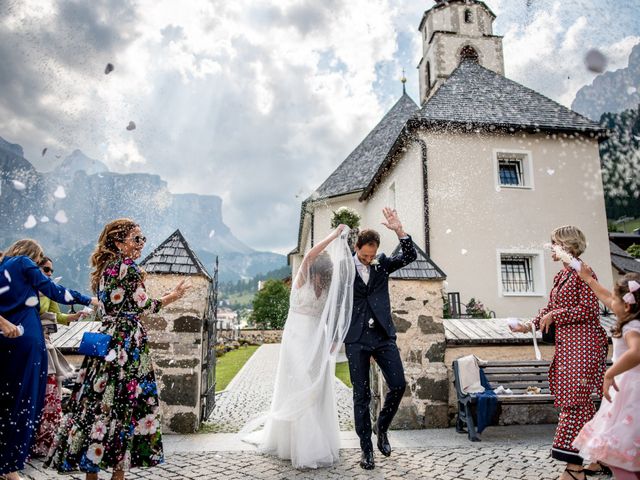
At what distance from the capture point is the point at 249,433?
4871 mm

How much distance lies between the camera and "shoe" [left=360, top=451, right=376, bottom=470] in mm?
3742

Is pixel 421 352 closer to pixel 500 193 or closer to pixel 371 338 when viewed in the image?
pixel 371 338

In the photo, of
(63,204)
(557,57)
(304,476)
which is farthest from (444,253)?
(63,204)

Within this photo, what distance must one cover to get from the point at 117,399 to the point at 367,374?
207cm

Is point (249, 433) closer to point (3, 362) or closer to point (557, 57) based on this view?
point (3, 362)

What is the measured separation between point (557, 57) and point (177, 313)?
21.7ft

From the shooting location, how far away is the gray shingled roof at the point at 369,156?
69.3 ft

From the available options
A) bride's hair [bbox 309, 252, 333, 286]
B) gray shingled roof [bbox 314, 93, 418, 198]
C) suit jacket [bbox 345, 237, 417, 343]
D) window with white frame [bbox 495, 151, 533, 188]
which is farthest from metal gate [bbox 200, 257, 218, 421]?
gray shingled roof [bbox 314, 93, 418, 198]

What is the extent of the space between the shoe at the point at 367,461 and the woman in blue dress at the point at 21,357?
8.35ft

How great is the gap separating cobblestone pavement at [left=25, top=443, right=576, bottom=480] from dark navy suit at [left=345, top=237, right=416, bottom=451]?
317mm

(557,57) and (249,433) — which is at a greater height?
(557,57)

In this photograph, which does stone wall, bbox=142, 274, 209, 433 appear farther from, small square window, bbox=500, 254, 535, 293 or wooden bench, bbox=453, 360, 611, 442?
small square window, bbox=500, 254, 535, 293

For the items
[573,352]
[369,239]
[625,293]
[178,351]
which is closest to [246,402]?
[178,351]

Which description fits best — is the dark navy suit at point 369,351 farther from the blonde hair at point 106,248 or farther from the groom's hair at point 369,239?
the blonde hair at point 106,248
